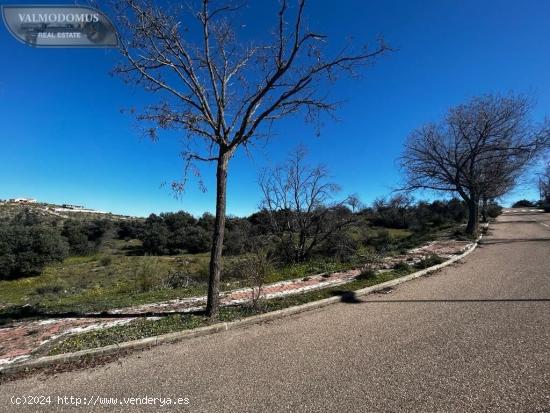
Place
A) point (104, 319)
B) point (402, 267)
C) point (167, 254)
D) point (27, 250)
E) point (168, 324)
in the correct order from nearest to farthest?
point (168, 324) → point (104, 319) → point (402, 267) → point (27, 250) → point (167, 254)

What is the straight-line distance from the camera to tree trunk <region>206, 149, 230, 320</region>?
6.39 metres

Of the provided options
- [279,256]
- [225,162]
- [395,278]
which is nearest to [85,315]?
[225,162]

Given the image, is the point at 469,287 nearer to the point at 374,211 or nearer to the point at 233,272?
the point at 233,272

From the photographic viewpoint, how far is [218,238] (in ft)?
21.6

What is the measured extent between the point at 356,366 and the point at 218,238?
3692mm

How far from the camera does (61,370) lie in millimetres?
4398

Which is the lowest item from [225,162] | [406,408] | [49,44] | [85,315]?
[406,408]

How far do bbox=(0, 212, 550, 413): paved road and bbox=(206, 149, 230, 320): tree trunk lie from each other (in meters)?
0.98

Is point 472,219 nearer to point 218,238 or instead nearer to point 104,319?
point 218,238

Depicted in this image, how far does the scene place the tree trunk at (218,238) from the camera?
6387 millimetres

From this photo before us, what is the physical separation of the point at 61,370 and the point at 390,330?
5105 millimetres

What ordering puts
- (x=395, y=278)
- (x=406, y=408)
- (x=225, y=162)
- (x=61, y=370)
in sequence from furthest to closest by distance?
(x=395, y=278) → (x=225, y=162) → (x=61, y=370) → (x=406, y=408)

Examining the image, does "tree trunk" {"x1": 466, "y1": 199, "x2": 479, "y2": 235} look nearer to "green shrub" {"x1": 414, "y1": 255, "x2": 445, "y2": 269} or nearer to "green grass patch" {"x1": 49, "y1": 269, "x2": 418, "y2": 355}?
"green shrub" {"x1": 414, "y1": 255, "x2": 445, "y2": 269}

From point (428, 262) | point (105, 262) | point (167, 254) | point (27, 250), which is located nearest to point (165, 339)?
point (428, 262)
